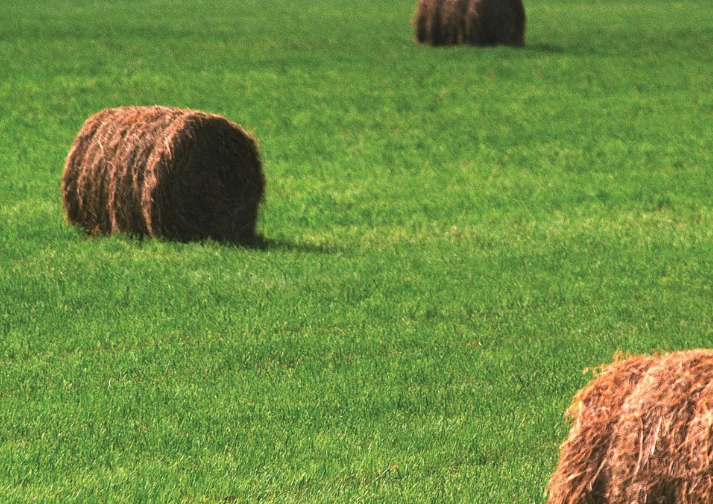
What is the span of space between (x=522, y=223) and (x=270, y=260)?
3.57 metres

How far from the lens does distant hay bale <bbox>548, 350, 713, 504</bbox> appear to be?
453 centimetres

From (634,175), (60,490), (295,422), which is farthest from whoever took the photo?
(634,175)

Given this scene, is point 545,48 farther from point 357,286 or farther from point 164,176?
point 357,286

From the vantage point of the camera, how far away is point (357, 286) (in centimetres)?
995

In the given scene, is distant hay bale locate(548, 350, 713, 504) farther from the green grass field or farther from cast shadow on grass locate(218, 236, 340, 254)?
cast shadow on grass locate(218, 236, 340, 254)

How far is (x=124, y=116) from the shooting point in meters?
12.0

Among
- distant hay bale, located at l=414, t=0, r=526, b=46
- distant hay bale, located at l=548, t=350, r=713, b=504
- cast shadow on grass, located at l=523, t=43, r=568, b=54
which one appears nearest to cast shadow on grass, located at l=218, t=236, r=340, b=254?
distant hay bale, located at l=548, t=350, r=713, b=504

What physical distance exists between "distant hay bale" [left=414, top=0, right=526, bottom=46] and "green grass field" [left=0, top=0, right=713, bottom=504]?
332 centimetres

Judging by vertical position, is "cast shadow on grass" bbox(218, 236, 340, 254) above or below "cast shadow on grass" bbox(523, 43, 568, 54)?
below

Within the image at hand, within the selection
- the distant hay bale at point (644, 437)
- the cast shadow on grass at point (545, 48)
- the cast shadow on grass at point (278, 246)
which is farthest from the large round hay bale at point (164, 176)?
the cast shadow on grass at point (545, 48)

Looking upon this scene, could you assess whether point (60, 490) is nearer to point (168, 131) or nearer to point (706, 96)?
point (168, 131)

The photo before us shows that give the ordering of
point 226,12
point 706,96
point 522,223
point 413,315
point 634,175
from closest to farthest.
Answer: point 413,315 < point 522,223 < point 634,175 < point 706,96 < point 226,12

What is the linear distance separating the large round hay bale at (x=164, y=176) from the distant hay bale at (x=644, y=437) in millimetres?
7200

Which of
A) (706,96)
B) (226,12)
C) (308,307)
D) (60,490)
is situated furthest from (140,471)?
(226,12)
